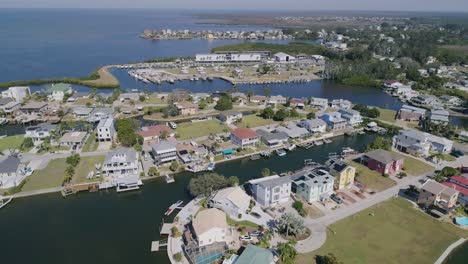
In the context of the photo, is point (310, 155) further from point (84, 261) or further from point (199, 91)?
point (199, 91)

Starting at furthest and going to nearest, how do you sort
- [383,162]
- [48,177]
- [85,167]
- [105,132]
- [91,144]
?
1. [105,132]
2. [91,144]
3. [85,167]
4. [383,162]
5. [48,177]

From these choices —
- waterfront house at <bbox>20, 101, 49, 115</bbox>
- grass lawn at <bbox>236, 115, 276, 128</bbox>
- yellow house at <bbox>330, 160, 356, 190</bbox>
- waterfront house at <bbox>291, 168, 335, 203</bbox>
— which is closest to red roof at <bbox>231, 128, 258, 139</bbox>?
grass lawn at <bbox>236, 115, 276, 128</bbox>

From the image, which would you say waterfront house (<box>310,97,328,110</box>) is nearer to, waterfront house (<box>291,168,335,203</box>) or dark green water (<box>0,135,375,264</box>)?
dark green water (<box>0,135,375,264</box>)

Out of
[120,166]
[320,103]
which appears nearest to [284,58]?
[320,103]

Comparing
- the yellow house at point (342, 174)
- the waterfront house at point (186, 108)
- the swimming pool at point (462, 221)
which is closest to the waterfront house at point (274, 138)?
the yellow house at point (342, 174)

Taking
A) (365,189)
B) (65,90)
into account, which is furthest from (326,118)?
(65,90)

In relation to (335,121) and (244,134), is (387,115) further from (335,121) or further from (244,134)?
(244,134)
